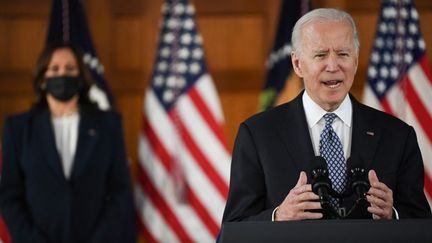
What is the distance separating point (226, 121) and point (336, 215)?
3.67 metres

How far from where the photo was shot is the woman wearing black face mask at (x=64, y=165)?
13.3 ft

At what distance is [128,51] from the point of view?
573cm

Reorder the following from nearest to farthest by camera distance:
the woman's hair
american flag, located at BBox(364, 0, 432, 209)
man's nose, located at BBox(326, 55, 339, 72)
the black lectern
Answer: the black lectern, man's nose, located at BBox(326, 55, 339, 72), the woman's hair, american flag, located at BBox(364, 0, 432, 209)

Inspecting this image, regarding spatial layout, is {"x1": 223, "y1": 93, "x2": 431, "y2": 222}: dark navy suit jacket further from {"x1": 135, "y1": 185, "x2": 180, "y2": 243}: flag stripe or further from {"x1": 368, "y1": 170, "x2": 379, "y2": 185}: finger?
{"x1": 135, "y1": 185, "x2": 180, "y2": 243}: flag stripe

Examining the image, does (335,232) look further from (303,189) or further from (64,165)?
(64,165)

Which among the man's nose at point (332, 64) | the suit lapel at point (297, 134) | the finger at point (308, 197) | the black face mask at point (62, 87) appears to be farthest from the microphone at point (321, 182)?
the black face mask at point (62, 87)

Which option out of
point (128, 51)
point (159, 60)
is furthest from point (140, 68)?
point (159, 60)

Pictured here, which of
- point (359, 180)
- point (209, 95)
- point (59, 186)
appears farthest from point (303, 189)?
point (209, 95)

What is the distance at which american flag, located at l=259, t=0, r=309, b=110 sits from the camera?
5.16m

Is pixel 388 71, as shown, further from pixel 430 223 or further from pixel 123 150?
pixel 430 223

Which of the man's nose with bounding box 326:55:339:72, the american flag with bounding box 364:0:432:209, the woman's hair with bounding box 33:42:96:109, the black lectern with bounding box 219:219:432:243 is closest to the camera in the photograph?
the black lectern with bounding box 219:219:432:243

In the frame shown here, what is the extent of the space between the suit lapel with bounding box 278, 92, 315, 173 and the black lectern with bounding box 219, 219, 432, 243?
55 centimetres

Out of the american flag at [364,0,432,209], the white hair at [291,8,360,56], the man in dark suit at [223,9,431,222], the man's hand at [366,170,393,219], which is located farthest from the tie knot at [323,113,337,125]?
the american flag at [364,0,432,209]

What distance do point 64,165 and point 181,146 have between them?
107 centimetres
